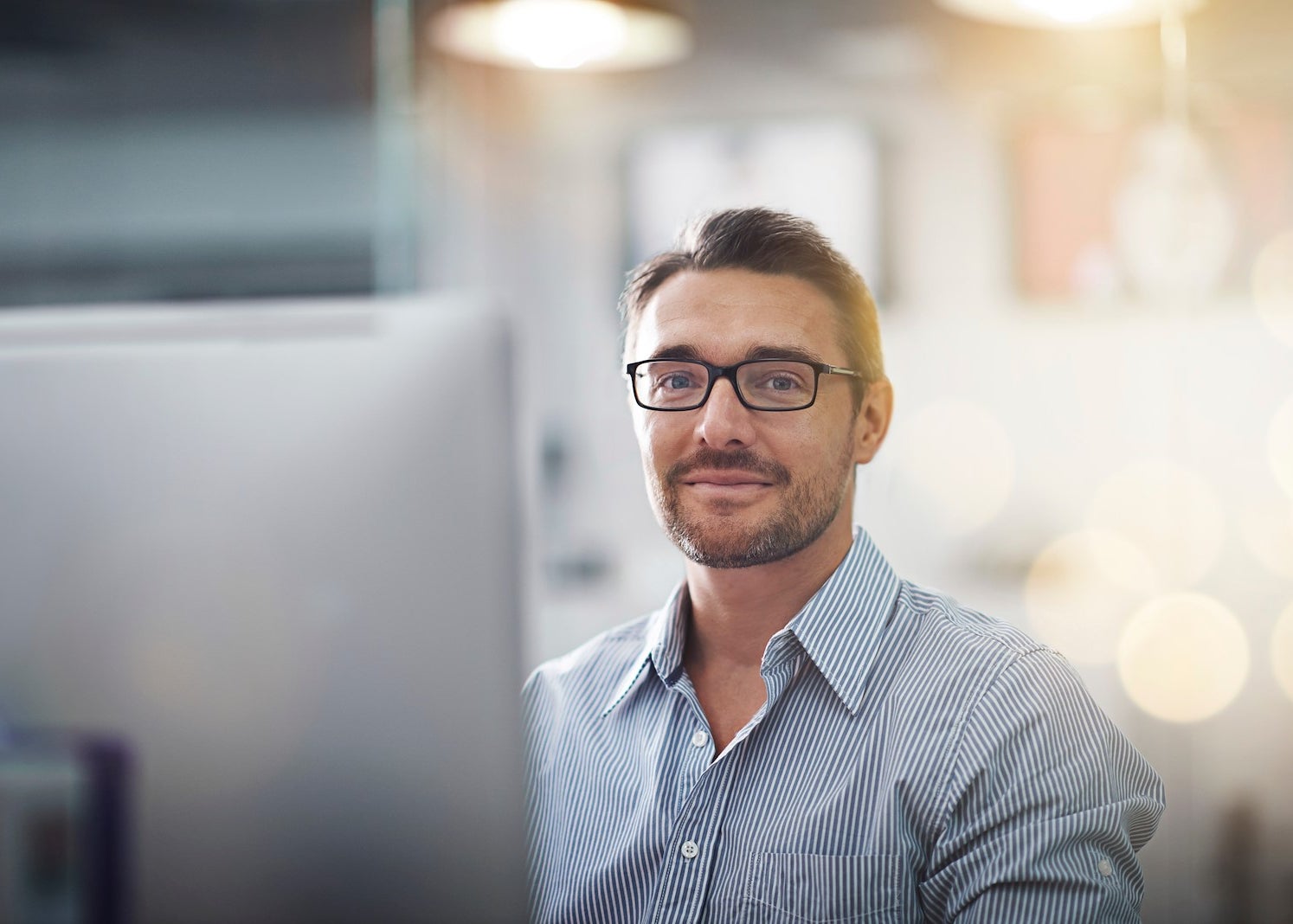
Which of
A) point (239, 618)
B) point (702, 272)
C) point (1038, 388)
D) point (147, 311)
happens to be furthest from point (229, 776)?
point (1038, 388)

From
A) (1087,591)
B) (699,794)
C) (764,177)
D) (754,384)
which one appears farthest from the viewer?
(764,177)

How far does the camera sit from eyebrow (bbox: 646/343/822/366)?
109cm

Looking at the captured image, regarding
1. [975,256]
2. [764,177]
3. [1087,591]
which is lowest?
[1087,591]

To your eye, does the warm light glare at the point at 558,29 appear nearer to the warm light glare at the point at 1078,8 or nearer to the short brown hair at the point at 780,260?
the warm light glare at the point at 1078,8

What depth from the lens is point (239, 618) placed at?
553mm

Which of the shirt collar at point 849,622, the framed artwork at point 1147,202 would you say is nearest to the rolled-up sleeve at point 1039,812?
the shirt collar at point 849,622

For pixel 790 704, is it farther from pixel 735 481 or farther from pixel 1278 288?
pixel 1278 288

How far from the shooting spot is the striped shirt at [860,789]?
901mm

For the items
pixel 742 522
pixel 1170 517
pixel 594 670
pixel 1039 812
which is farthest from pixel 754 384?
pixel 1170 517

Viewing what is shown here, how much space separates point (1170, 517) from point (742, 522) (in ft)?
5.63

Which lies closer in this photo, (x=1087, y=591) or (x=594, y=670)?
(x=594, y=670)

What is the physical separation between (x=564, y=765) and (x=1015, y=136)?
2014 mm

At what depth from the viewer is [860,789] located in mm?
963

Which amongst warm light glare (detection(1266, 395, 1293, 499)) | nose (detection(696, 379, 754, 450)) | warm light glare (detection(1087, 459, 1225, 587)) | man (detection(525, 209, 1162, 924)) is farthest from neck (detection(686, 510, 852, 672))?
warm light glare (detection(1266, 395, 1293, 499))
